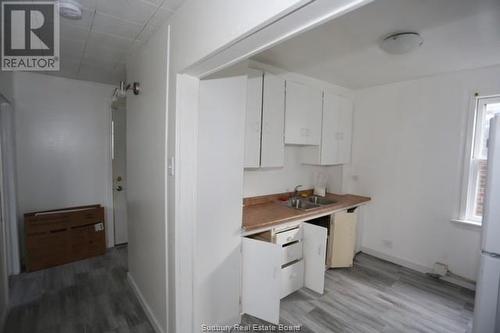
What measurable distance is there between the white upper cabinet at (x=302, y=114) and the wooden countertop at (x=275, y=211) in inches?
30.4

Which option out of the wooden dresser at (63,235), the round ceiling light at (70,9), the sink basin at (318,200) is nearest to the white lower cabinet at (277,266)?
the sink basin at (318,200)

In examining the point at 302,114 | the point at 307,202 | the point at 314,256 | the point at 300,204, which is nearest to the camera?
the point at 314,256

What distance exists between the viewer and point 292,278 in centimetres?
233

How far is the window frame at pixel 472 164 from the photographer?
2.57 metres

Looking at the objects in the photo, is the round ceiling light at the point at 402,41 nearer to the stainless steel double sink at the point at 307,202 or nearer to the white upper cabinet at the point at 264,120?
the white upper cabinet at the point at 264,120

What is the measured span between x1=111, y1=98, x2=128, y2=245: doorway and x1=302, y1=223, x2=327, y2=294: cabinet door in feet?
9.01

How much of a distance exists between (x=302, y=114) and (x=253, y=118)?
30.3 inches

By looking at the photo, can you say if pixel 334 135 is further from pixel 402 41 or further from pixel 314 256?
pixel 314 256

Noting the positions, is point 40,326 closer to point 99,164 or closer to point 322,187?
point 99,164

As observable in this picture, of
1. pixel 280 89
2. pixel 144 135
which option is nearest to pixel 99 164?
pixel 144 135

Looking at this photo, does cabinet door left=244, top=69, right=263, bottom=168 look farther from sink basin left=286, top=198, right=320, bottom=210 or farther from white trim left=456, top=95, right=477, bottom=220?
white trim left=456, top=95, right=477, bottom=220

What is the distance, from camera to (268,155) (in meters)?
2.44

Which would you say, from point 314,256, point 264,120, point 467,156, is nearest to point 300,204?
point 314,256

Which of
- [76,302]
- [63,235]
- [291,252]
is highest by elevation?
[291,252]
